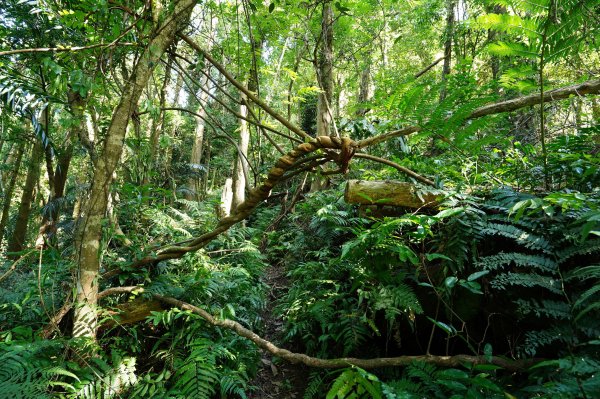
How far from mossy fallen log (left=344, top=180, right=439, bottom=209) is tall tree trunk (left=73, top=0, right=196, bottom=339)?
88.6 inches

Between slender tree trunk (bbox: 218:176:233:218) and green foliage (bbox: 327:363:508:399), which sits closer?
green foliage (bbox: 327:363:508:399)

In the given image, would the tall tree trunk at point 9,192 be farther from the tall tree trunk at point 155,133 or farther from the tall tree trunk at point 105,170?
the tall tree trunk at point 105,170

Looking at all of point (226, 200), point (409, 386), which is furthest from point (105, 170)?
point (226, 200)

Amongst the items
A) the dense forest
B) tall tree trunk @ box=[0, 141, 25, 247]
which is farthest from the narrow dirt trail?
tall tree trunk @ box=[0, 141, 25, 247]

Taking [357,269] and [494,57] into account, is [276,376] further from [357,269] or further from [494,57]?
[494,57]

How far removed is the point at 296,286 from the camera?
4.83 metres

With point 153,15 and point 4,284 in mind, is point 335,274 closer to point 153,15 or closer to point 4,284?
point 153,15

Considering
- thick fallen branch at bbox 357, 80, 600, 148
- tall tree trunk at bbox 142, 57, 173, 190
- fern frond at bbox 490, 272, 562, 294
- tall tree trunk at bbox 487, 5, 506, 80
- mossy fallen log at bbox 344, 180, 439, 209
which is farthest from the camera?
tall tree trunk at bbox 487, 5, 506, 80

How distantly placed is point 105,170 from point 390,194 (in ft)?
8.79

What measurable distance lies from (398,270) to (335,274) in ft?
3.73

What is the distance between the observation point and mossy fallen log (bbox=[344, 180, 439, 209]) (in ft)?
10.5

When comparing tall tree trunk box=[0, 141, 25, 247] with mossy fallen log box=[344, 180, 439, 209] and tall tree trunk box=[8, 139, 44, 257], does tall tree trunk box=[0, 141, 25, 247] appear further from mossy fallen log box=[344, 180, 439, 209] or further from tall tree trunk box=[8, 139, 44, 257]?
mossy fallen log box=[344, 180, 439, 209]

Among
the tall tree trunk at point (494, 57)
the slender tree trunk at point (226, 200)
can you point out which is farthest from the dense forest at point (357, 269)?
the tall tree trunk at point (494, 57)

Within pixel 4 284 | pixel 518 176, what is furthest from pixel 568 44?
pixel 4 284
